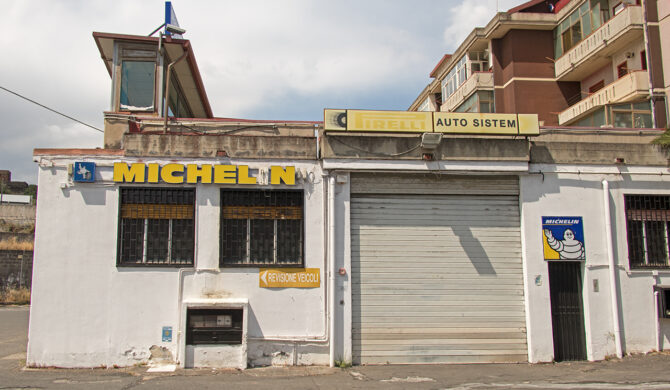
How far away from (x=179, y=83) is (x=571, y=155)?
12.5 metres

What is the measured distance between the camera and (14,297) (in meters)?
24.8

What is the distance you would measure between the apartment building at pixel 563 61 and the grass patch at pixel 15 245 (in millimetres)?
27469

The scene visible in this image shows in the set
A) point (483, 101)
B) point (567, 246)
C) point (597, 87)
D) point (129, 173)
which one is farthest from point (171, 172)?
point (597, 87)

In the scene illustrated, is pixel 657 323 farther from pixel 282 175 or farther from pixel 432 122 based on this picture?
pixel 282 175

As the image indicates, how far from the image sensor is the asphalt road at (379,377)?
7871 mm

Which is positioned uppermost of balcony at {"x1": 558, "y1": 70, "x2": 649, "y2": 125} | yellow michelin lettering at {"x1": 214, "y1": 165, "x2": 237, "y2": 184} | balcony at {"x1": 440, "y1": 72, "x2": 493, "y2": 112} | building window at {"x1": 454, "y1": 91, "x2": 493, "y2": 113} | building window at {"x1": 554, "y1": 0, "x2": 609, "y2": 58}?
A: building window at {"x1": 554, "y1": 0, "x2": 609, "y2": 58}

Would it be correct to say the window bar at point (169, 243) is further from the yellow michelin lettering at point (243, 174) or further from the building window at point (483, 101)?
the building window at point (483, 101)

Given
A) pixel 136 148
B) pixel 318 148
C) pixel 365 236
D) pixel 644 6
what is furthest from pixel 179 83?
pixel 644 6

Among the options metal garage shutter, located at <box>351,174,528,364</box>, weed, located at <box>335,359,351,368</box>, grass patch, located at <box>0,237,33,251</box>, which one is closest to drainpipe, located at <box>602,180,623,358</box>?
metal garage shutter, located at <box>351,174,528,364</box>

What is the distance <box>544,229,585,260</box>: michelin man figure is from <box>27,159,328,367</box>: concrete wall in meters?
4.95

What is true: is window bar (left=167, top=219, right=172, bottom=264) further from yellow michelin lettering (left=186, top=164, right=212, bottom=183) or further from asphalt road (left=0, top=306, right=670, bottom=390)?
asphalt road (left=0, top=306, right=670, bottom=390)

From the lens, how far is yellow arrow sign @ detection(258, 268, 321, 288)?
31.2 ft

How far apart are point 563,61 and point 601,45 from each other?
3.01 metres

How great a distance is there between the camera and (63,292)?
9.26 meters
